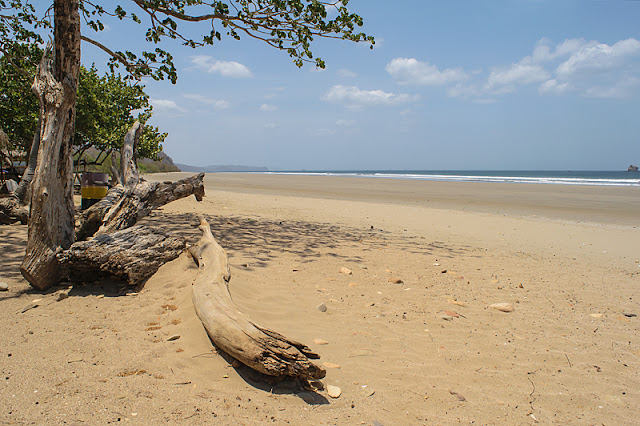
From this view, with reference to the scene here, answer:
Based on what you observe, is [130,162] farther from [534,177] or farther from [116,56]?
[534,177]

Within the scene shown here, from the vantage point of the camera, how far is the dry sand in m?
2.42

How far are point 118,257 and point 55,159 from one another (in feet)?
4.50

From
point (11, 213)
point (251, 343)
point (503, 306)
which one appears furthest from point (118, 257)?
point (11, 213)

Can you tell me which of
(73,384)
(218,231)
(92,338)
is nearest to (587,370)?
(73,384)

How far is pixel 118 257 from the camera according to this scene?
13.2 feet

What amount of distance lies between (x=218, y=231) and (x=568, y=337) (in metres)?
6.22

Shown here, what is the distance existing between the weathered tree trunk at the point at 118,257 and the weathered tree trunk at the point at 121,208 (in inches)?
45.4

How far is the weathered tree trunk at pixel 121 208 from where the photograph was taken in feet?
17.9

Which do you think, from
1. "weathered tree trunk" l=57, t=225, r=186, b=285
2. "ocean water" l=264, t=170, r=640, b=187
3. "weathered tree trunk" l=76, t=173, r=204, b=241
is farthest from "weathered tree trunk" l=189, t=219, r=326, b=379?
"ocean water" l=264, t=170, r=640, b=187

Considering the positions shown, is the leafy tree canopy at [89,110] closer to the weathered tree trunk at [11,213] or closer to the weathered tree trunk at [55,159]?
the weathered tree trunk at [11,213]

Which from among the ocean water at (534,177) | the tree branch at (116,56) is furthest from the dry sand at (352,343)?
the ocean water at (534,177)

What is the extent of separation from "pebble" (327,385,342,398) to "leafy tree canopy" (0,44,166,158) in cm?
945

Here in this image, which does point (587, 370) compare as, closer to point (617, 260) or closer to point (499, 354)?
point (499, 354)

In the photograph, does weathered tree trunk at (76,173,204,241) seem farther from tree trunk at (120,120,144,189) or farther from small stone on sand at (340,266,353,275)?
small stone on sand at (340,266,353,275)
